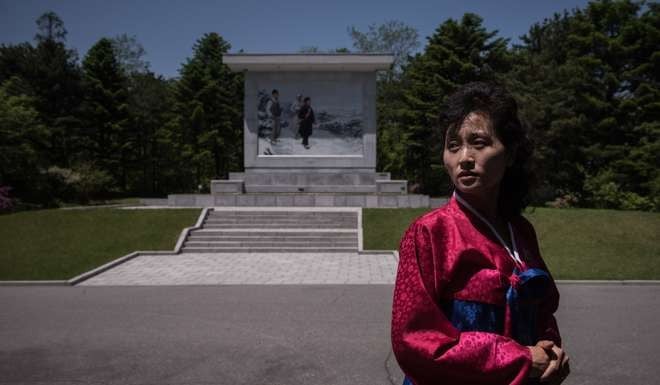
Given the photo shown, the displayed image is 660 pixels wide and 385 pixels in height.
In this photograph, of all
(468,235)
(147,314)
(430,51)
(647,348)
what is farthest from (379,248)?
(430,51)

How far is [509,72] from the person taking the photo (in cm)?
3644

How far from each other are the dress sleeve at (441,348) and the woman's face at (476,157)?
1.29ft

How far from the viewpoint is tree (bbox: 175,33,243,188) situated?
4184 centimetres

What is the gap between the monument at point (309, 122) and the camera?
87.8 ft

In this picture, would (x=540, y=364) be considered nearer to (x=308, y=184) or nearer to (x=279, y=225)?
(x=279, y=225)

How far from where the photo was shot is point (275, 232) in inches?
677

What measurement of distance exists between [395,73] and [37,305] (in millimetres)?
50025

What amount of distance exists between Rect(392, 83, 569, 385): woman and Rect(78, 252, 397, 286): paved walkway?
8923 millimetres

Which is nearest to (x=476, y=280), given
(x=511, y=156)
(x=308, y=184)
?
(x=511, y=156)

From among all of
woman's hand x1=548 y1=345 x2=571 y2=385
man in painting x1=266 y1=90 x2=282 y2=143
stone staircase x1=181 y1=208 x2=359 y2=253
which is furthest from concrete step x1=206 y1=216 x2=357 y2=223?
woman's hand x1=548 y1=345 x2=571 y2=385

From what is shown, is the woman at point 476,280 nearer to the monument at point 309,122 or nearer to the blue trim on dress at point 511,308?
the blue trim on dress at point 511,308

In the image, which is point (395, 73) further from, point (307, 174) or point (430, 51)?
point (307, 174)

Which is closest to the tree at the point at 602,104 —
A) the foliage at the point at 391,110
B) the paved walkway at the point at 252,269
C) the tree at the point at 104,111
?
the foliage at the point at 391,110

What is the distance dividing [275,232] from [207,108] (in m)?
27.8
